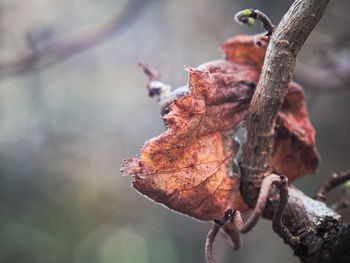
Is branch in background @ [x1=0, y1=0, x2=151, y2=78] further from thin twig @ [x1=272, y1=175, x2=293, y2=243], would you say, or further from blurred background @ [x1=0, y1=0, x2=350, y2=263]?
thin twig @ [x1=272, y1=175, x2=293, y2=243]

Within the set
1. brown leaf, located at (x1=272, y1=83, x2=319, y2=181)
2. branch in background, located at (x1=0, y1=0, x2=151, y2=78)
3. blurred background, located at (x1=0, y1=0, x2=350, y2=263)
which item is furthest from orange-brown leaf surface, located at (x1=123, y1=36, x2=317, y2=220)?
branch in background, located at (x1=0, y1=0, x2=151, y2=78)

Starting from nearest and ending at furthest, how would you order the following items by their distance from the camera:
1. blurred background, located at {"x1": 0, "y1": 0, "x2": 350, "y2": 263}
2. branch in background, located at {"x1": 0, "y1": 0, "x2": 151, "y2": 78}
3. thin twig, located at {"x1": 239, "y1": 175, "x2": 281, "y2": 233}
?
thin twig, located at {"x1": 239, "y1": 175, "x2": 281, "y2": 233} → branch in background, located at {"x1": 0, "y1": 0, "x2": 151, "y2": 78} → blurred background, located at {"x1": 0, "y1": 0, "x2": 350, "y2": 263}

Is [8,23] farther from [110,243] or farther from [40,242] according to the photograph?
[110,243]

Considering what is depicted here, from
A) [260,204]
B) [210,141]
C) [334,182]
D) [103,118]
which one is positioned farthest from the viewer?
[103,118]

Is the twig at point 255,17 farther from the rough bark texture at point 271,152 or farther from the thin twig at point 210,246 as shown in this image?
the thin twig at point 210,246

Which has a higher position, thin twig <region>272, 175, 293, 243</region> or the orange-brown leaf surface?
the orange-brown leaf surface

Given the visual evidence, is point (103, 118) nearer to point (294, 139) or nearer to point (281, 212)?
point (294, 139)

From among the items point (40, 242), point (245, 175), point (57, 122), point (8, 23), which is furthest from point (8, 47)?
point (245, 175)

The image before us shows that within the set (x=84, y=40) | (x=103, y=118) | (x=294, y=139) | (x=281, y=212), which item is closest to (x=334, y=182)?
(x=294, y=139)
